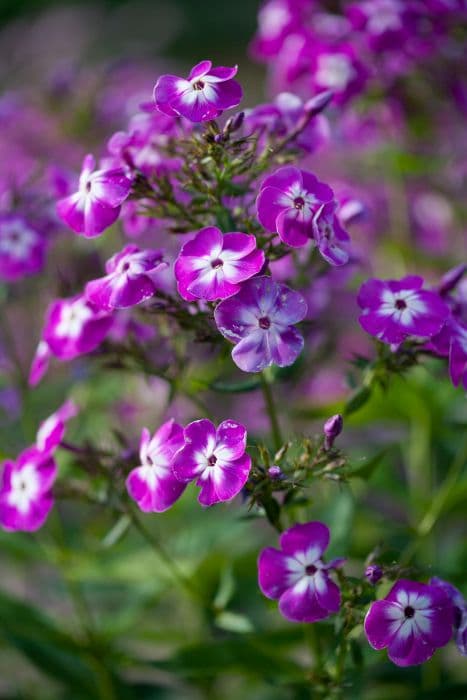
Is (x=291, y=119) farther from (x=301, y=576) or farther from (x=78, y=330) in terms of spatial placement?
(x=301, y=576)

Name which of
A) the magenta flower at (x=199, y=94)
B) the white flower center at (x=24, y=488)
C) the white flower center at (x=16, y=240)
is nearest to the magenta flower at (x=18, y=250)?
the white flower center at (x=16, y=240)

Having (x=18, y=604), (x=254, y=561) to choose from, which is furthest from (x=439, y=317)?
(x=18, y=604)

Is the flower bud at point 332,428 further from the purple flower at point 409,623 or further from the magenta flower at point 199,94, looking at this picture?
the magenta flower at point 199,94

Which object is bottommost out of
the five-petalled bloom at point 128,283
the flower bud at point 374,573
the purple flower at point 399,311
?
the flower bud at point 374,573

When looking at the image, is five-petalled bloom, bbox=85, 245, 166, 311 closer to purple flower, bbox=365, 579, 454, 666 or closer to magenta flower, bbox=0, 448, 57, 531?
magenta flower, bbox=0, 448, 57, 531

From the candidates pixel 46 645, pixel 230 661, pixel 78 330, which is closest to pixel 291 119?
pixel 78 330

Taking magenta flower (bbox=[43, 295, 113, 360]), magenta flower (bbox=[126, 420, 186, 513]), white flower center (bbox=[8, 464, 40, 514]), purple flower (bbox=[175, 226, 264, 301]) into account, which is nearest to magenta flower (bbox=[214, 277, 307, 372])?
purple flower (bbox=[175, 226, 264, 301])
